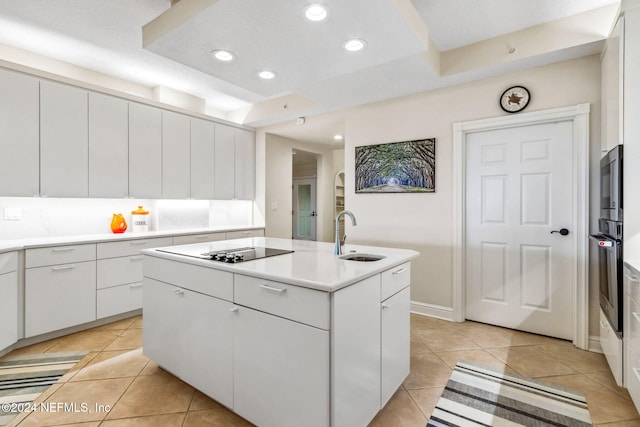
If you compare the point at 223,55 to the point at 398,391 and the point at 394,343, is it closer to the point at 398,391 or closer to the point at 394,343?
the point at 394,343

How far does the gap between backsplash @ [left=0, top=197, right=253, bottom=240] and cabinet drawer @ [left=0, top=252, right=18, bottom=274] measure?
69 cm

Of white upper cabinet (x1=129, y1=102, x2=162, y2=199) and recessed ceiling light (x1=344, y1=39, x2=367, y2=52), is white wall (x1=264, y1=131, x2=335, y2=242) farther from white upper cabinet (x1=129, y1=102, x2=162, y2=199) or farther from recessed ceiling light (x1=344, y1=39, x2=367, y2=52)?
recessed ceiling light (x1=344, y1=39, x2=367, y2=52)

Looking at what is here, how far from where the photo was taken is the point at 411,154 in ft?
11.4

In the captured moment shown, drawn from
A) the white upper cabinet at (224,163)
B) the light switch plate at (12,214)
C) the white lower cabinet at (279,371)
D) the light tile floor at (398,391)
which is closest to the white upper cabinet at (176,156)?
the white upper cabinet at (224,163)

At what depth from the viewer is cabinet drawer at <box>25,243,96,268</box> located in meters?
2.69

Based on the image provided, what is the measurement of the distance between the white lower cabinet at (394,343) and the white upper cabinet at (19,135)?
10.9 feet

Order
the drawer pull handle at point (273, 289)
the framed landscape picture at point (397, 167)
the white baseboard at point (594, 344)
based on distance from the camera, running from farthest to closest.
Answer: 1. the framed landscape picture at point (397, 167)
2. the white baseboard at point (594, 344)
3. the drawer pull handle at point (273, 289)

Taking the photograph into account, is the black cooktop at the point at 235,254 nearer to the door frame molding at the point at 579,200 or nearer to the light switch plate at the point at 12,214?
the light switch plate at the point at 12,214

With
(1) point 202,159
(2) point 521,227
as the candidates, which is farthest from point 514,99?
(1) point 202,159

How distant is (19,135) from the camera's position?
109 inches

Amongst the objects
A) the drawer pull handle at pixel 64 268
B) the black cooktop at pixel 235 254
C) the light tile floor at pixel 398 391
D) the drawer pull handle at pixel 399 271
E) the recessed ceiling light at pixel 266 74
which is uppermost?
the recessed ceiling light at pixel 266 74

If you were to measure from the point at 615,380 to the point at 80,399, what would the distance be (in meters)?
3.51

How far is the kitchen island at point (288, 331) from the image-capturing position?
4.45 feet

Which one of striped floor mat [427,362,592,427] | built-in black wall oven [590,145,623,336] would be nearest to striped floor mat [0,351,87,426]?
striped floor mat [427,362,592,427]
